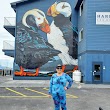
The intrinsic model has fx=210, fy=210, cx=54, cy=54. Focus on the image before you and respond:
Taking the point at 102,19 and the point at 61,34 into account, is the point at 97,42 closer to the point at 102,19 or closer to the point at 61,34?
the point at 102,19

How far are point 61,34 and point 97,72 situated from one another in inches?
280

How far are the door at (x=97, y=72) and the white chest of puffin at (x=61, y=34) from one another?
5.14 metres

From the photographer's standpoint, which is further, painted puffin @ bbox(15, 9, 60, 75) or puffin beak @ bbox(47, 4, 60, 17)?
→ puffin beak @ bbox(47, 4, 60, 17)

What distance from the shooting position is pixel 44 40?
24.2 metres

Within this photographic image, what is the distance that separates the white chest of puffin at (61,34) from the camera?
79.2 feet

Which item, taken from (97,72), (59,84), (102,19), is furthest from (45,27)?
(59,84)

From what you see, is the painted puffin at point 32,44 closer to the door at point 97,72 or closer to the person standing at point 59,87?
the door at point 97,72

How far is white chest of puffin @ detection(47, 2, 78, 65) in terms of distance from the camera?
2412 cm

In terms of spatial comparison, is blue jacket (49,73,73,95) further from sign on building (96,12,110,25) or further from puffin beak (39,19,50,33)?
puffin beak (39,19,50,33)

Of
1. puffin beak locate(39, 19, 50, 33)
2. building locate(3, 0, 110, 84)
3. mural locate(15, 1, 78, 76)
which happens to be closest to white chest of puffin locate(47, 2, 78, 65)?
mural locate(15, 1, 78, 76)

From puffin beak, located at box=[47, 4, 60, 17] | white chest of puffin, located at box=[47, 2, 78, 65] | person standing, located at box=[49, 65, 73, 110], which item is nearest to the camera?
person standing, located at box=[49, 65, 73, 110]

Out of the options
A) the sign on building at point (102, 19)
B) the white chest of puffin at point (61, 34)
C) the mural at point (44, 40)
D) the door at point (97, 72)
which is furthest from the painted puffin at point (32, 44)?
the sign on building at point (102, 19)

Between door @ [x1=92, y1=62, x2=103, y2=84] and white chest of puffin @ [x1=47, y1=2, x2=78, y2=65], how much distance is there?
5145 mm

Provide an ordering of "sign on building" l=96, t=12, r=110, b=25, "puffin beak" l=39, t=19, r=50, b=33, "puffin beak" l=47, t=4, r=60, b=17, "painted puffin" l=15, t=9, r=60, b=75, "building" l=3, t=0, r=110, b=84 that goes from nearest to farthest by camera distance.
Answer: "building" l=3, t=0, r=110, b=84 < "sign on building" l=96, t=12, r=110, b=25 < "painted puffin" l=15, t=9, r=60, b=75 < "puffin beak" l=39, t=19, r=50, b=33 < "puffin beak" l=47, t=4, r=60, b=17
